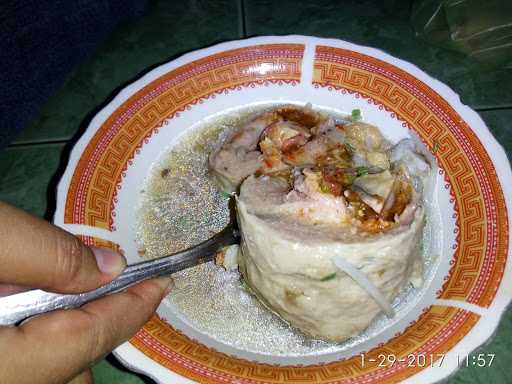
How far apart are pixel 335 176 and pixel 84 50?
1302 mm

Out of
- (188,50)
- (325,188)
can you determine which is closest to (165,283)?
(325,188)

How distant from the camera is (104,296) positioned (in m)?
1.24

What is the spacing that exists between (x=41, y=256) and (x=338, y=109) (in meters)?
1.17

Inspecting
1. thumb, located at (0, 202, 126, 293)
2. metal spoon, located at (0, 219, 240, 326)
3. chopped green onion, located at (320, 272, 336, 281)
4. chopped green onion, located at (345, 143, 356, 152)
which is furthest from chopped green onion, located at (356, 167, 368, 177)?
thumb, located at (0, 202, 126, 293)

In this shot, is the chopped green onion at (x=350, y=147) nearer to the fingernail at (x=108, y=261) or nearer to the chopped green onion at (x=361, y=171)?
the chopped green onion at (x=361, y=171)

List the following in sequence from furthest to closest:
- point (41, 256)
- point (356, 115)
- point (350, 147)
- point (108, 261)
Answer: point (356, 115), point (350, 147), point (108, 261), point (41, 256)

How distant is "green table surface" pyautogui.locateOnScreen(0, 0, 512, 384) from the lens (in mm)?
2002

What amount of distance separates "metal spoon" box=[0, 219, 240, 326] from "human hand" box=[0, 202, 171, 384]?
0.12ft

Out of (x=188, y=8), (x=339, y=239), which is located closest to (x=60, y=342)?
(x=339, y=239)

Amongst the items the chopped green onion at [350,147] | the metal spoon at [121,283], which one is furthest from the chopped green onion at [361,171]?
the metal spoon at [121,283]

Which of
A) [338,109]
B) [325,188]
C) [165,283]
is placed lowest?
[165,283]

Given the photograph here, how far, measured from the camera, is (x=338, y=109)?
183 centimetres

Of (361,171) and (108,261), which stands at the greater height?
A: (361,171)

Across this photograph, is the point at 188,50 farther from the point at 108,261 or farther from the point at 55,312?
the point at 55,312
